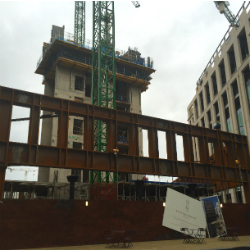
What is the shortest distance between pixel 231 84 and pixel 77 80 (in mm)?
25985

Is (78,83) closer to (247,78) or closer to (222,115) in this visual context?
(222,115)

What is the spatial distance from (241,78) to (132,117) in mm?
26385

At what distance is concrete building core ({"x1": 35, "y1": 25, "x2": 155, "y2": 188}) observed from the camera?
150ft

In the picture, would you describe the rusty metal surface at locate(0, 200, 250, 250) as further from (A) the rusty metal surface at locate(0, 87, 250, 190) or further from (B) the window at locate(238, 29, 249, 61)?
(B) the window at locate(238, 29, 249, 61)

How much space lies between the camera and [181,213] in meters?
22.9

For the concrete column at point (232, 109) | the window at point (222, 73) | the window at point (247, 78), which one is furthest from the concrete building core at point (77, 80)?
the window at point (247, 78)

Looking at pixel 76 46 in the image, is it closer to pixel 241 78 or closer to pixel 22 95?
pixel 241 78

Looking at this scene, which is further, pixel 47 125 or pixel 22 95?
pixel 47 125

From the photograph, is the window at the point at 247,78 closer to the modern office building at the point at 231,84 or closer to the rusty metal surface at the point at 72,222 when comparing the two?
the modern office building at the point at 231,84

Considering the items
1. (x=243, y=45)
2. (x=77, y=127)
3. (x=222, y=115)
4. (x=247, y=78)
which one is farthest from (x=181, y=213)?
(x=222, y=115)

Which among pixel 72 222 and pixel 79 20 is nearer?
pixel 72 222

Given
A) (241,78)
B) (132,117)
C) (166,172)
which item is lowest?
(166,172)

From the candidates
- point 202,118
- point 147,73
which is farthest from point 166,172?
point 202,118

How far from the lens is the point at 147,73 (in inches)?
2243
